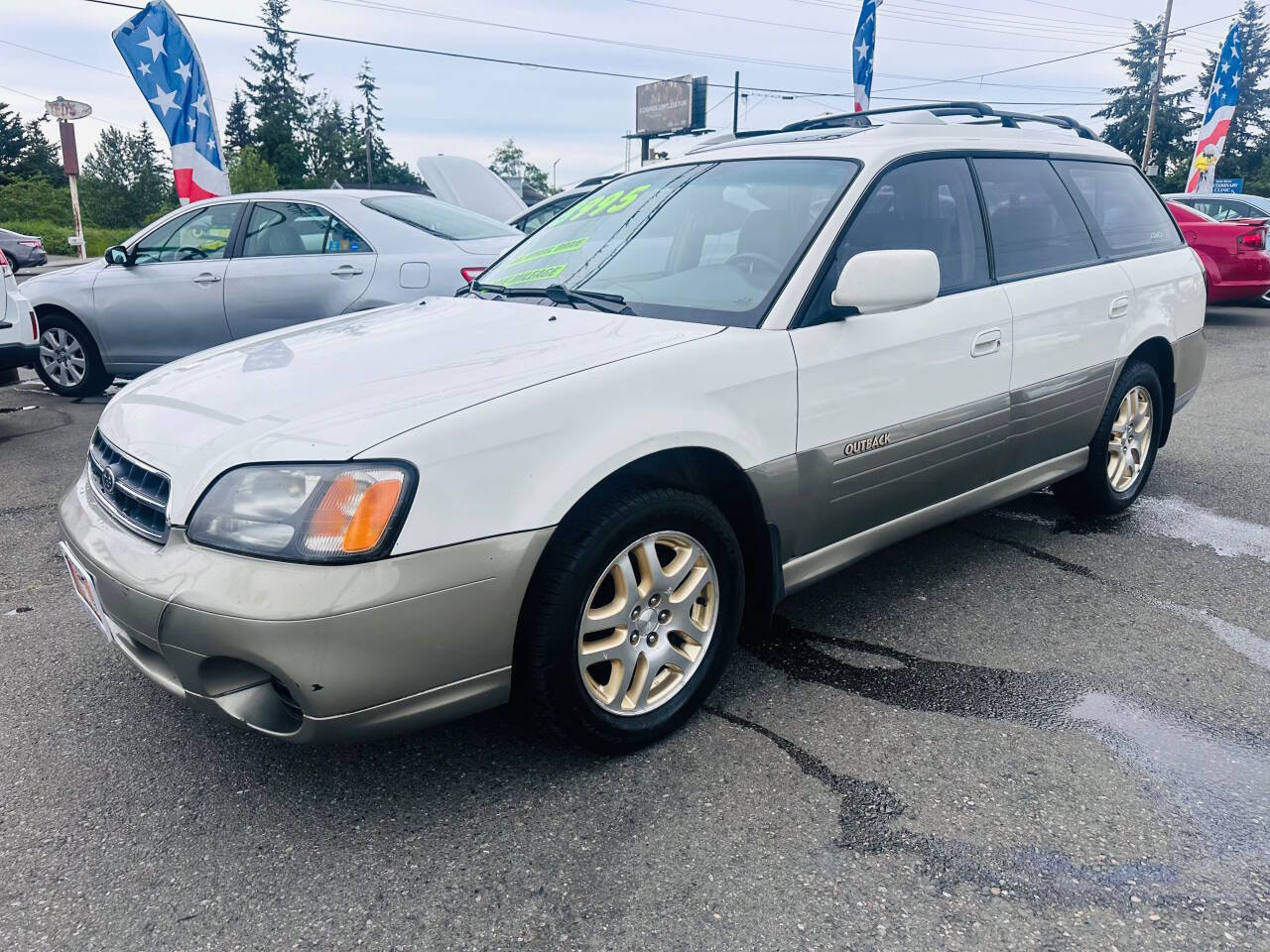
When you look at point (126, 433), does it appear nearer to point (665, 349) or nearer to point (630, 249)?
point (665, 349)

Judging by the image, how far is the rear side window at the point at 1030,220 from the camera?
352cm

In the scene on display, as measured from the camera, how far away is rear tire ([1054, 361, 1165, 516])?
13.5ft

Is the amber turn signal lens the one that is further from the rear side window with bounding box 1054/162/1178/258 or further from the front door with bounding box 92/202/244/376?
the front door with bounding box 92/202/244/376

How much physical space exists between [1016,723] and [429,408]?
72.2 inches

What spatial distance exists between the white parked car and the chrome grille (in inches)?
162

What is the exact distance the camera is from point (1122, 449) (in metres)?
4.33

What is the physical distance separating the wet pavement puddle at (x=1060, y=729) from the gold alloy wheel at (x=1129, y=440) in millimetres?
1692

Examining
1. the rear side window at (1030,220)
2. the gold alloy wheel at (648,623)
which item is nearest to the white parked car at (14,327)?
the gold alloy wheel at (648,623)


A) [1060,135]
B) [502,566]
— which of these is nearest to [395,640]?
[502,566]

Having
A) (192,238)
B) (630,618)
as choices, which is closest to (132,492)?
(630,618)

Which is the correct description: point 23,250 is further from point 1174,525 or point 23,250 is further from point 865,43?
point 1174,525

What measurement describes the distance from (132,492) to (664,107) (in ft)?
190

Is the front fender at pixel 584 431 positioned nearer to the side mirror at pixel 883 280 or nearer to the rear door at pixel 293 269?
the side mirror at pixel 883 280

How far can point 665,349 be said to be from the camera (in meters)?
2.54
